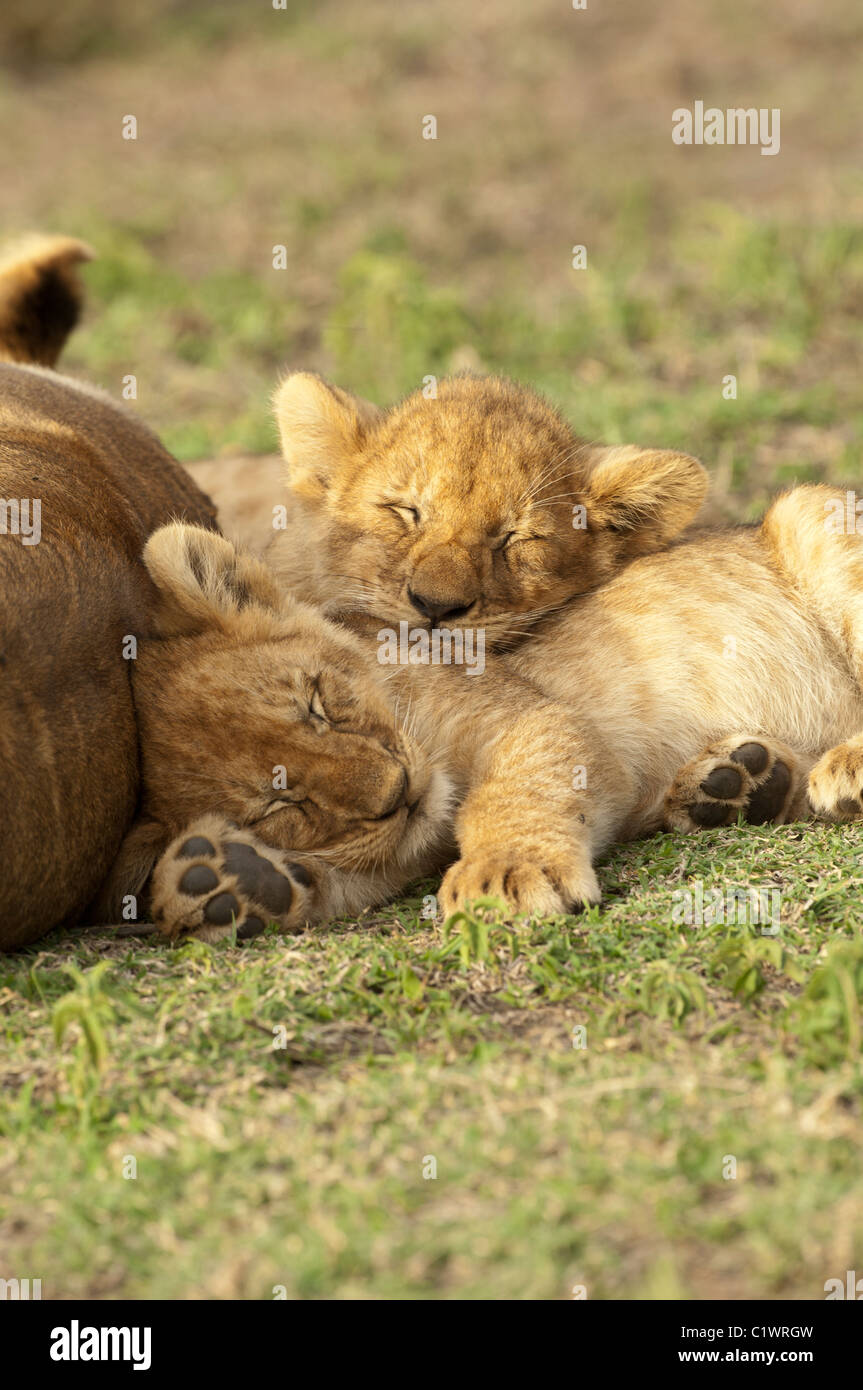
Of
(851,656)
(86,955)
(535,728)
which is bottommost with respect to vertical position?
(86,955)

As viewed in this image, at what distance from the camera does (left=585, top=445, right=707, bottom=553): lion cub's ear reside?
461 centimetres

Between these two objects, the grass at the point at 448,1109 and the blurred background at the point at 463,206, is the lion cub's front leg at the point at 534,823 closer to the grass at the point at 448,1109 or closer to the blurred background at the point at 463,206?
the grass at the point at 448,1109

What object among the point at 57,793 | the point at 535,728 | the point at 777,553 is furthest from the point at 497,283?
the point at 57,793

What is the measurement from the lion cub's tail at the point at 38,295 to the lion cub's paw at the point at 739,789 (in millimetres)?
3083

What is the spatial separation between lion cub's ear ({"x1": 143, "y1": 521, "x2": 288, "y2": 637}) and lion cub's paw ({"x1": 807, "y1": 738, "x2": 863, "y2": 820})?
4.84 ft

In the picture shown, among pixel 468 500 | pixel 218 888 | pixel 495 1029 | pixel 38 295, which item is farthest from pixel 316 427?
pixel 495 1029

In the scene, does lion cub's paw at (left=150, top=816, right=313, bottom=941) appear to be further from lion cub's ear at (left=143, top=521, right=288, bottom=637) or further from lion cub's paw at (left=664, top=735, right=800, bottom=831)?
lion cub's paw at (left=664, top=735, right=800, bottom=831)

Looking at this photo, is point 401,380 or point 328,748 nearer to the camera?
point 328,748

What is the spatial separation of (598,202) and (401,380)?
3323mm

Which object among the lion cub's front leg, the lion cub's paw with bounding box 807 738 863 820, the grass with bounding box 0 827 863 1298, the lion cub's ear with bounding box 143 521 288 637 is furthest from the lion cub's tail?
the lion cub's paw with bounding box 807 738 863 820

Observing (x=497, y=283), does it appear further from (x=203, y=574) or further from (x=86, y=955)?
(x=86, y=955)

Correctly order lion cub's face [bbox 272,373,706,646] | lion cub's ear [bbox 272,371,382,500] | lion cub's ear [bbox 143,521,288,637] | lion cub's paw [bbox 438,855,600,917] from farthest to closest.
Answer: lion cub's ear [bbox 272,371,382,500]
lion cub's face [bbox 272,373,706,646]
lion cub's ear [bbox 143,521,288,637]
lion cub's paw [bbox 438,855,600,917]

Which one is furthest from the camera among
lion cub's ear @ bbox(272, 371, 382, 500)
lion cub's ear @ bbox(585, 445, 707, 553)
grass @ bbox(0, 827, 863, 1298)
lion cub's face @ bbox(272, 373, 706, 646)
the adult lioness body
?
lion cub's ear @ bbox(272, 371, 382, 500)

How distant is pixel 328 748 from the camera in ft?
11.7
